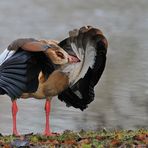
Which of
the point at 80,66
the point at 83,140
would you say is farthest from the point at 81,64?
the point at 83,140

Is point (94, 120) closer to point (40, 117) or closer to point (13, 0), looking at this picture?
point (40, 117)

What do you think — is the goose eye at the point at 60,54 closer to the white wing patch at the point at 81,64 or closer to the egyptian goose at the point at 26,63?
the egyptian goose at the point at 26,63

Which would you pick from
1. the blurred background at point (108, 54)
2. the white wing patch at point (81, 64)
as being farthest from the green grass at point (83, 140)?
the blurred background at point (108, 54)

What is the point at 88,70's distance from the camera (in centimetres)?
968

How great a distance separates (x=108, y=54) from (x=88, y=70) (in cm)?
1048

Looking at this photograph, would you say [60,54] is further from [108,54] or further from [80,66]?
[108,54]

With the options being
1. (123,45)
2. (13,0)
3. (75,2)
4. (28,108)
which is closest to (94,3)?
(75,2)

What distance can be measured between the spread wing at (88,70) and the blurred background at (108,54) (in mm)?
2320

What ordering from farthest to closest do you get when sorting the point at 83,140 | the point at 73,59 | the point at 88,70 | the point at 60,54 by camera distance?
1. the point at 88,70
2. the point at 73,59
3. the point at 60,54
4. the point at 83,140

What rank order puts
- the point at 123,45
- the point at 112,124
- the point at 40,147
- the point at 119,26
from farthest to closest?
the point at 119,26 → the point at 123,45 → the point at 112,124 → the point at 40,147

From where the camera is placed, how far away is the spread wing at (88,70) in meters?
9.23

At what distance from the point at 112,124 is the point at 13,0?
14778 mm

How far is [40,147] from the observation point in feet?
26.2

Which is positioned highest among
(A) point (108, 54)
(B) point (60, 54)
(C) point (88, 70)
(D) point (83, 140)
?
(A) point (108, 54)
